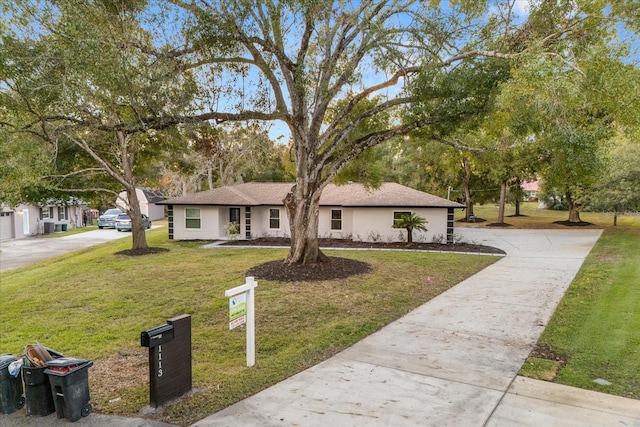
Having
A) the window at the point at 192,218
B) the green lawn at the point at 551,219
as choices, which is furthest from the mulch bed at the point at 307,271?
the green lawn at the point at 551,219

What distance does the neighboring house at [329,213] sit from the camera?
763 inches

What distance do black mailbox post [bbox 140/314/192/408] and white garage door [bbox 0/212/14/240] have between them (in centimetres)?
2778

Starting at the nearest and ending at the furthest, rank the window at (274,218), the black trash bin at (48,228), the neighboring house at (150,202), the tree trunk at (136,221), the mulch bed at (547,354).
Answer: the mulch bed at (547,354), the tree trunk at (136,221), the window at (274,218), the black trash bin at (48,228), the neighboring house at (150,202)

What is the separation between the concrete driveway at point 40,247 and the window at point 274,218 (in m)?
9.87

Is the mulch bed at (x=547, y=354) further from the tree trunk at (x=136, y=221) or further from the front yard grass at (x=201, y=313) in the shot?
the tree trunk at (x=136, y=221)

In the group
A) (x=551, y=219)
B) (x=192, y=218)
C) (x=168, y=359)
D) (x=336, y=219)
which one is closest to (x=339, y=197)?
(x=336, y=219)

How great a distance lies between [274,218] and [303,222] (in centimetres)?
985

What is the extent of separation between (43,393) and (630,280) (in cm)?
1238

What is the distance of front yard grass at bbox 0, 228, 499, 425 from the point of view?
4992mm

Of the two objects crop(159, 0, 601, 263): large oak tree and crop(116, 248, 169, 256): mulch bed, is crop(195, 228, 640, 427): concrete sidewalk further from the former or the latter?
crop(116, 248, 169, 256): mulch bed

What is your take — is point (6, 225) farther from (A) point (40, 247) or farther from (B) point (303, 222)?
(B) point (303, 222)

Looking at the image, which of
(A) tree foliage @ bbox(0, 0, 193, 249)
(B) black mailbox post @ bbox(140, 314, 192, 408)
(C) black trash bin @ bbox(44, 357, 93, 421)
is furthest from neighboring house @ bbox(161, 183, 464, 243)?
(C) black trash bin @ bbox(44, 357, 93, 421)

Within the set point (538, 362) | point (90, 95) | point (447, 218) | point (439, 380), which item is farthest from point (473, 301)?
point (447, 218)

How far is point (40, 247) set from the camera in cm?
2209
